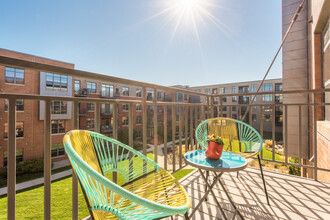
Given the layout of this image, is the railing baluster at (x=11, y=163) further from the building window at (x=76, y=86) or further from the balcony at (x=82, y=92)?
the building window at (x=76, y=86)

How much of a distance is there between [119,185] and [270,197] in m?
1.75

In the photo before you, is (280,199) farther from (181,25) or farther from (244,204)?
(181,25)

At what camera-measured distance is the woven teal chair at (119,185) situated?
59 cm

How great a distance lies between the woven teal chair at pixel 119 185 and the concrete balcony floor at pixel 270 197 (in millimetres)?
573

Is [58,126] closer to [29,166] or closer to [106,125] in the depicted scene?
[29,166]

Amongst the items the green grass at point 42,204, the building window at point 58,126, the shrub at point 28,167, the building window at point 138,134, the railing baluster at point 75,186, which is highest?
the railing baluster at point 75,186

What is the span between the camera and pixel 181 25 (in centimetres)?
841

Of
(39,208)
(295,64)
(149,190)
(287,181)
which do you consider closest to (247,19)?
(295,64)

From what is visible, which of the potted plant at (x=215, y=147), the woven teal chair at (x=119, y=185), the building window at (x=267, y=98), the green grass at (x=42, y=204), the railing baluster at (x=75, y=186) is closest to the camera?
the woven teal chair at (x=119, y=185)

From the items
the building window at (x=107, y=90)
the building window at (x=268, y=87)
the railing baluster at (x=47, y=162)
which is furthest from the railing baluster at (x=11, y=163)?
the building window at (x=268, y=87)

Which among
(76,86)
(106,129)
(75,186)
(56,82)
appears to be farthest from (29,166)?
(75,186)

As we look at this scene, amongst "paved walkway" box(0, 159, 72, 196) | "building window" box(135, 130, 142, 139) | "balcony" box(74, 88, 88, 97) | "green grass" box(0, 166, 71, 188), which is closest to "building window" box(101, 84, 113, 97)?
"balcony" box(74, 88, 88, 97)

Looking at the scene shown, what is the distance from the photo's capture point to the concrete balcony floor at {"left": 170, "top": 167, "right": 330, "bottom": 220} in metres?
1.42

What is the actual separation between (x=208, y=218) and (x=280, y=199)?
882 mm
